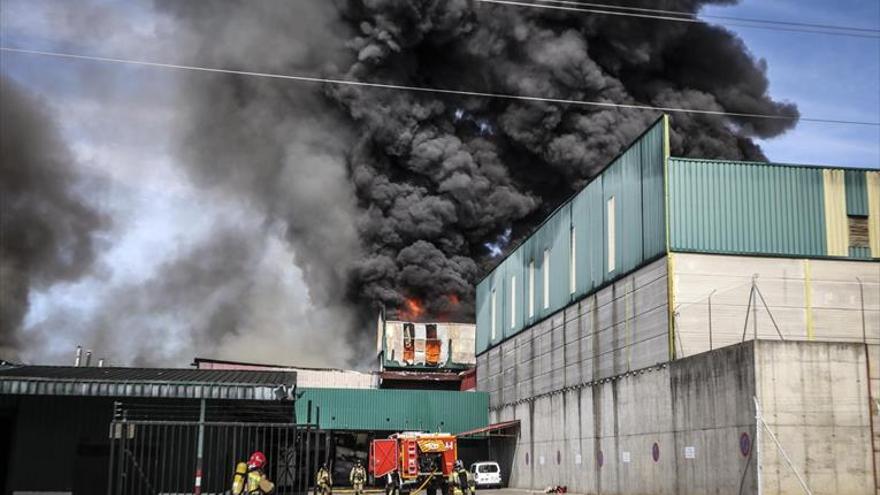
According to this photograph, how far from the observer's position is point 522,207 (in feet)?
242

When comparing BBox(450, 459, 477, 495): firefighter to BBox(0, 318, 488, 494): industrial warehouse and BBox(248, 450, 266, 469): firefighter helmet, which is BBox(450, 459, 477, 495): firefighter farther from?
BBox(248, 450, 266, 469): firefighter helmet

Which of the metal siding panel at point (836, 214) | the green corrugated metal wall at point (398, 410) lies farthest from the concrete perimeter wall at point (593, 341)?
the metal siding panel at point (836, 214)

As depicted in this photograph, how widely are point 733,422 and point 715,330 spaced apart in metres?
4.84

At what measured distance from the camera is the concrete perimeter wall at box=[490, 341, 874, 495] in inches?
905

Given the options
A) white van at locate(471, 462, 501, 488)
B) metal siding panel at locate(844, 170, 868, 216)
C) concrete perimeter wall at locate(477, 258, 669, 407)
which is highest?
metal siding panel at locate(844, 170, 868, 216)

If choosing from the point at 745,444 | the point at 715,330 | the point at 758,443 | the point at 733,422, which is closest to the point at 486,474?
the point at 715,330

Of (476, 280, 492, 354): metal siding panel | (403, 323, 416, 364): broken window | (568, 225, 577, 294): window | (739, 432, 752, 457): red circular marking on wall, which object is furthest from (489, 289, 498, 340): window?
(739, 432, 752, 457): red circular marking on wall

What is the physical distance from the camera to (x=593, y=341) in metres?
37.5

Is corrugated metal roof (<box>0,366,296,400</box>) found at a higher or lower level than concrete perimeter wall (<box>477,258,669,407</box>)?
lower

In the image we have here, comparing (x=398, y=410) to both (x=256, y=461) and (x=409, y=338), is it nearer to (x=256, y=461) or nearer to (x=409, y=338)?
(x=409, y=338)

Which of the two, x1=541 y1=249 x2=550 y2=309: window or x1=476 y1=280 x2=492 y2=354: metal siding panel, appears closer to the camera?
x1=541 y1=249 x2=550 y2=309: window

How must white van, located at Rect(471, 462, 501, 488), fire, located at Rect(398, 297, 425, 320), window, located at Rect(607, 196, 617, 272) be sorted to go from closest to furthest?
window, located at Rect(607, 196, 617, 272) → white van, located at Rect(471, 462, 501, 488) → fire, located at Rect(398, 297, 425, 320)

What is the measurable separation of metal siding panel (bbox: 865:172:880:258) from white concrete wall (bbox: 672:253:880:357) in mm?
717

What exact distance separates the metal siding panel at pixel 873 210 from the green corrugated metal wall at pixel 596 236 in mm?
6894
